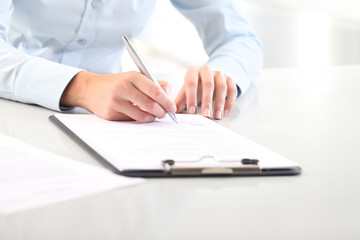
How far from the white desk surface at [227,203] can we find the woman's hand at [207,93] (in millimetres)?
111

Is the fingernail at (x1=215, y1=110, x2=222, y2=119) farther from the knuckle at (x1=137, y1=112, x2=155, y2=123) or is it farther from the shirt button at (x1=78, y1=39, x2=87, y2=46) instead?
the shirt button at (x1=78, y1=39, x2=87, y2=46)

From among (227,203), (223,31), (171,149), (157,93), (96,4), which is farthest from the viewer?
(223,31)

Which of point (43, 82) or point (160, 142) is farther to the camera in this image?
point (43, 82)

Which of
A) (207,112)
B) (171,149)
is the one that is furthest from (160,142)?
(207,112)

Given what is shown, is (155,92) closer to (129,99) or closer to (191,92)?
(129,99)

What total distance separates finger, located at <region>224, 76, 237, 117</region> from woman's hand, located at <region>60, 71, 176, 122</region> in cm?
19

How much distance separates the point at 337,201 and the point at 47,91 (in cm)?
58

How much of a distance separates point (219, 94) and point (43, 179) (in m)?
0.51

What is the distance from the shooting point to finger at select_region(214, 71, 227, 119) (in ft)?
3.19

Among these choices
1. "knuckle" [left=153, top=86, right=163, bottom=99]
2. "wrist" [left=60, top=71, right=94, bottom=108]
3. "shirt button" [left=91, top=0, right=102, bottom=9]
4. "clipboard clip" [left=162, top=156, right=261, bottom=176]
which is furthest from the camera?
"shirt button" [left=91, top=0, right=102, bottom=9]

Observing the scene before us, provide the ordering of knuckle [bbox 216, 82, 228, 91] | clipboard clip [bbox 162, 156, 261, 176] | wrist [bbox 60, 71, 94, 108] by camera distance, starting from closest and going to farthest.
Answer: clipboard clip [bbox 162, 156, 261, 176]
wrist [bbox 60, 71, 94, 108]
knuckle [bbox 216, 82, 228, 91]

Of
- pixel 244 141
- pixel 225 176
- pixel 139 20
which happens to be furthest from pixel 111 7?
pixel 225 176

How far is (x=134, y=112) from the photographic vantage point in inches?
33.7

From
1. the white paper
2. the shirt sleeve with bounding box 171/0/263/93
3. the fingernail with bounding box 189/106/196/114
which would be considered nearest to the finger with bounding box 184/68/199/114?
the fingernail with bounding box 189/106/196/114
